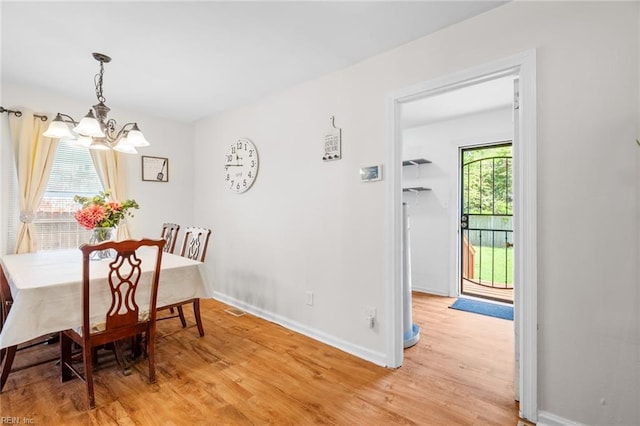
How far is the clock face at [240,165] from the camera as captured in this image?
3498 millimetres

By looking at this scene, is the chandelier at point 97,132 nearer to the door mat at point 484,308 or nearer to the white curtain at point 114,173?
the white curtain at point 114,173

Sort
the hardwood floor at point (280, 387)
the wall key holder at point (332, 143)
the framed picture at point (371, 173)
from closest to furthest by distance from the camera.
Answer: the hardwood floor at point (280, 387) → the framed picture at point (371, 173) → the wall key holder at point (332, 143)

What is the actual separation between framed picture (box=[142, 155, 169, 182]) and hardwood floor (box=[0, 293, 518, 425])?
2140 mm

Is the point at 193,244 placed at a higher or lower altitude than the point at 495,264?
higher

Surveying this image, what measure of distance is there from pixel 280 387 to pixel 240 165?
2482mm

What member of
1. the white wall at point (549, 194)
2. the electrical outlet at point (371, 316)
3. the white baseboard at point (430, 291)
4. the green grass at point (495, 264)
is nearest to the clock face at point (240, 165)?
the white wall at point (549, 194)

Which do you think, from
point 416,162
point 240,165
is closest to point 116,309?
point 240,165

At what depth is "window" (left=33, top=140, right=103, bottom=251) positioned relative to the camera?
3.22m

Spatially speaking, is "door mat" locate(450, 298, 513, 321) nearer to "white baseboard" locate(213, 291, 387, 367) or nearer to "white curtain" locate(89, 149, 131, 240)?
"white baseboard" locate(213, 291, 387, 367)

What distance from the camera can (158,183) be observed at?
4121mm

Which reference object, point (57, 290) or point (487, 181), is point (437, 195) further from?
point (57, 290)

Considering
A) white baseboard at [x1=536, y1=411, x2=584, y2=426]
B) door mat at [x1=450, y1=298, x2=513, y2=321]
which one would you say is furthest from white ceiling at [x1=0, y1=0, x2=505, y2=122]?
door mat at [x1=450, y1=298, x2=513, y2=321]

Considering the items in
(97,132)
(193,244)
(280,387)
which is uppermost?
(97,132)

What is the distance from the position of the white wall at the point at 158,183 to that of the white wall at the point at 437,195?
330cm
